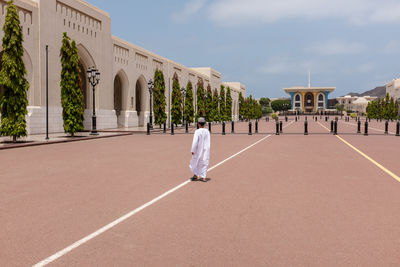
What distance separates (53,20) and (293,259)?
30.1m

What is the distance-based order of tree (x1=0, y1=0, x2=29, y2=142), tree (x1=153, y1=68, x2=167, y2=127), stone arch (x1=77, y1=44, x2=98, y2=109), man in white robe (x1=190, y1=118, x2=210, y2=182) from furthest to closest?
tree (x1=153, y1=68, x2=167, y2=127)
stone arch (x1=77, y1=44, x2=98, y2=109)
tree (x1=0, y1=0, x2=29, y2=142)
man in white robe (x1=190, y1=118, x2=210, y2=182)

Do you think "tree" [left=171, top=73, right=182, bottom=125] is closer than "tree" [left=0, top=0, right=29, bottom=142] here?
No

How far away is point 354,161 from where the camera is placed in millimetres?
12250

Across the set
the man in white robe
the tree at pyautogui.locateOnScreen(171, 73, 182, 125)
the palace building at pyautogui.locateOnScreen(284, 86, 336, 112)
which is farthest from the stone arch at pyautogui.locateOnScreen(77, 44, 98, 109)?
the palace building at pyautogui.locateOnScreen(284, 86, 336, 112)

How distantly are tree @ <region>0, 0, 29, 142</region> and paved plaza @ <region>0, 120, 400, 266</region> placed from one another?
10610 mm

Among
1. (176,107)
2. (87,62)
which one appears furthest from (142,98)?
(87,62)

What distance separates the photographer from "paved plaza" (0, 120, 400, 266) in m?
4.13

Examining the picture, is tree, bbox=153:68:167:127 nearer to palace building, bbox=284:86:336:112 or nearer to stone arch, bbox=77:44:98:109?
stone arch, bbox=77:44:98:109

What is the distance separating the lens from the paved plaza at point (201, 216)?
4129 mm

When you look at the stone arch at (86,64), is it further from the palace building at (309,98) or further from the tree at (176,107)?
the palace building at (309,98)

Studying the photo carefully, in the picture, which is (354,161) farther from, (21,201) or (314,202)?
(21,201)

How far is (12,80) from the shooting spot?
2014cm

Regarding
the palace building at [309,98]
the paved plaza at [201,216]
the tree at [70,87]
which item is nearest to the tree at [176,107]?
the tree at [70,87]

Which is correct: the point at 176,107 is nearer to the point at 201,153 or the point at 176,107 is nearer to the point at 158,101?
the point at 158,101
